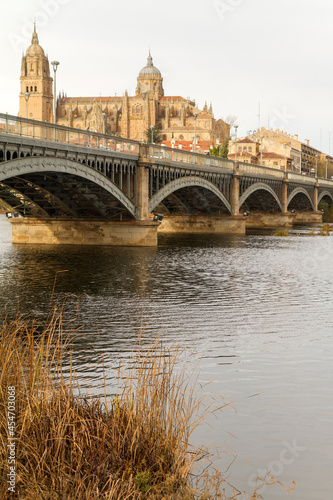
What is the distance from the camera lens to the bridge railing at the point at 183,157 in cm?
5275

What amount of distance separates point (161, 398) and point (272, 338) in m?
9.36

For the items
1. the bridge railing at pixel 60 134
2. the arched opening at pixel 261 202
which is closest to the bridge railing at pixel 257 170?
the arched opening at pixel 261 202

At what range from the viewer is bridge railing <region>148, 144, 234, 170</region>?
2077 inches

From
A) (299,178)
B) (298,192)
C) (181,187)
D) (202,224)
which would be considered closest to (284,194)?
(298,192)

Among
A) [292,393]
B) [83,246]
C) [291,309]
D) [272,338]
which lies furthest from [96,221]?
[292,393]

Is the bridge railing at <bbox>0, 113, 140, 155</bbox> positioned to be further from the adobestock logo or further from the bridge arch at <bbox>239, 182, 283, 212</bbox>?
the bridge arch at <bbox>239, 182, 283, 212</bbox>

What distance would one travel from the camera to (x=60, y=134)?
3788 centimetres

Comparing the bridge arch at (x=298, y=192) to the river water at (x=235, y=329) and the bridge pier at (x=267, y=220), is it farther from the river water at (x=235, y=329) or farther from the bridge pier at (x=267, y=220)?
the river water at (x=235, y=329)

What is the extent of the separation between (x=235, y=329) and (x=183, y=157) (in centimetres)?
4156

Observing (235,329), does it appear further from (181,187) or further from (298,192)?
(298,192)

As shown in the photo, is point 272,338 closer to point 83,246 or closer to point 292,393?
point 292,393

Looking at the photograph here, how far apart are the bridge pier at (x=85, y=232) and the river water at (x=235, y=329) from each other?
566cm

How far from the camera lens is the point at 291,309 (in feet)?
72.4

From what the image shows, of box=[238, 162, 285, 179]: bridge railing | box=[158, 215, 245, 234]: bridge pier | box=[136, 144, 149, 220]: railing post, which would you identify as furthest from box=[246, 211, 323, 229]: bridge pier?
box=[136, 144, 149, 220]: railing post
